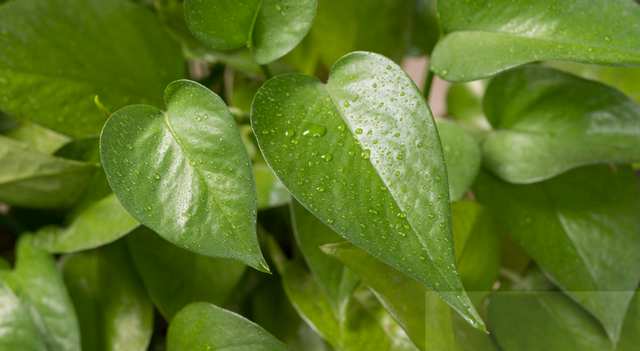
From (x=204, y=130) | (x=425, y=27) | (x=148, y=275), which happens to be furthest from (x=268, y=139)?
(x=425, y=27)

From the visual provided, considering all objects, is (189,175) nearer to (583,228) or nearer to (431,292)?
(431,292)

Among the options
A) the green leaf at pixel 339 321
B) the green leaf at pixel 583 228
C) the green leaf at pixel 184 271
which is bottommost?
the green leaf at pixel 339 321

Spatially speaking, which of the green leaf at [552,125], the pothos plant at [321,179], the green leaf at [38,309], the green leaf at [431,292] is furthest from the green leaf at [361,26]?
the green leaf at [38,309]

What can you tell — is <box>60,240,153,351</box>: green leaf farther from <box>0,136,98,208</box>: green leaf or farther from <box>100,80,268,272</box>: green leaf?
<box>100,80,268,272</box>: green leaf

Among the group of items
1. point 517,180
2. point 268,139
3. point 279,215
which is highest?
point 268,139

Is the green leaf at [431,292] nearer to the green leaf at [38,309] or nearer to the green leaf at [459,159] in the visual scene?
the green leaf at [459,159]

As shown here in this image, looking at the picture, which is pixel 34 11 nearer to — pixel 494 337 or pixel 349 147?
pixel 349 147

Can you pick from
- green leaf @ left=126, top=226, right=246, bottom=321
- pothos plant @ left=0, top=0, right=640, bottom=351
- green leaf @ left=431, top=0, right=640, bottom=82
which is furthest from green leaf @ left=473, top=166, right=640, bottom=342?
green leaf @ left=126, top=226, right=246, bottom=321
